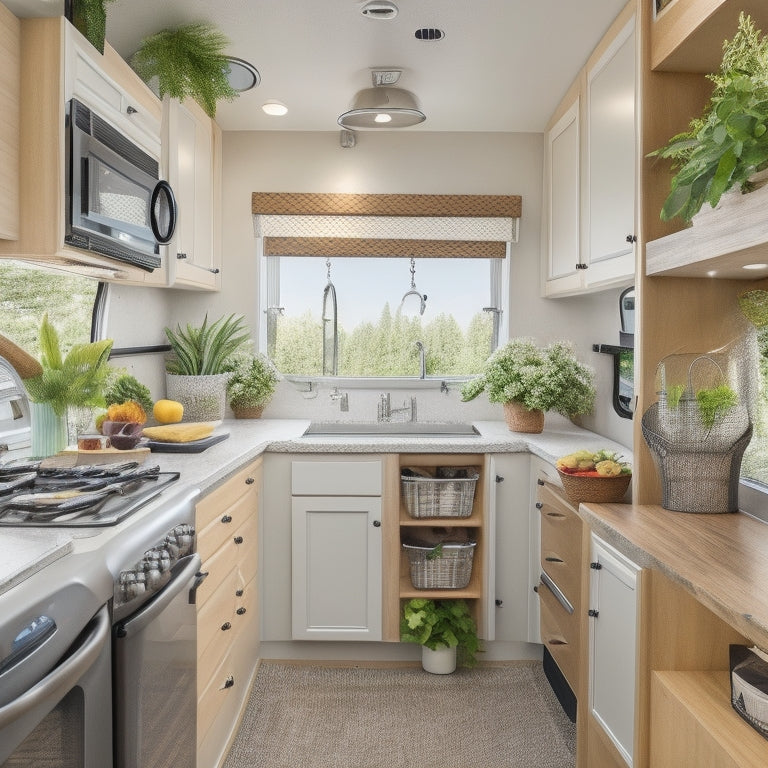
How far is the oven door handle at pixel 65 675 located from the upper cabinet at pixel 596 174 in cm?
186

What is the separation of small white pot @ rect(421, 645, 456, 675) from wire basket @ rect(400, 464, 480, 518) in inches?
21.8

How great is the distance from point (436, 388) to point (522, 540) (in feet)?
3.27

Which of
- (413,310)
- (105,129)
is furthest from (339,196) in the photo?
(105,129)

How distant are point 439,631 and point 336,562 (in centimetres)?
51

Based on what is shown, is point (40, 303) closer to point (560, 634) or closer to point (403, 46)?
point (403, 46)

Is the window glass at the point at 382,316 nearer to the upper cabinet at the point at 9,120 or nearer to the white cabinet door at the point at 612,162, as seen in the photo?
the white cabinet door at the point at 612,162

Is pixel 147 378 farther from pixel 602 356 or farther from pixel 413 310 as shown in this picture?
A: pixel 602 356

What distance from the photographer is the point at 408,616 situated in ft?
9.95

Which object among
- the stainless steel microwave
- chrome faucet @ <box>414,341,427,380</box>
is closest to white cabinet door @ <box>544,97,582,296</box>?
chrome faucet @ <box>414,341,427,380</box>

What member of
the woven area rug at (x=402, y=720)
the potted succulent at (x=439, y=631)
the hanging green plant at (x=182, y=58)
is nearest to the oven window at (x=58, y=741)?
the woven area rug at (x=402, y=720)

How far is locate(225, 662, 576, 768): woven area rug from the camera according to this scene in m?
2.44

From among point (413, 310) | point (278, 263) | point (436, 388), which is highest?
point (278, 263)

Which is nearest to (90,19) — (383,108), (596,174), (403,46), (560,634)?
(403,46)

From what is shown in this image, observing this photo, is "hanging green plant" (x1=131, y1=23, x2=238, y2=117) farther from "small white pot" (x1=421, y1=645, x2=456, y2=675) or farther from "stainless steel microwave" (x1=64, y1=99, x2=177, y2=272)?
"small white pot" (x1=421, y1=645, x2=456, y2=675)
